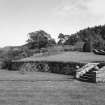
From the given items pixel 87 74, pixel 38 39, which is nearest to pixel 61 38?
pixel 38 39

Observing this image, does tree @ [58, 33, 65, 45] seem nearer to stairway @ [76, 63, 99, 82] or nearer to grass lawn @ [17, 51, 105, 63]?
grass lawn @ [17, 51, 105, 63]

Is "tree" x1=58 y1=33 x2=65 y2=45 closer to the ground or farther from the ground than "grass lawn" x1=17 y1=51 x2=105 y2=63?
farther from the ground

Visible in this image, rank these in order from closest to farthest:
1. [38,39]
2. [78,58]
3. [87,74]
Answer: [87,74] < [78,58] < [38,39]

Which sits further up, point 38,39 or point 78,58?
point 38,39

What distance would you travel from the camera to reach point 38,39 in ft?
182

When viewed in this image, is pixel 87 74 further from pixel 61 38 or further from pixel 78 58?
pixel 61 38

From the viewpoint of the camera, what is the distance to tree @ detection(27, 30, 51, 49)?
55.1 metres

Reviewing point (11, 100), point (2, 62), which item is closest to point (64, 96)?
point (11, 100)

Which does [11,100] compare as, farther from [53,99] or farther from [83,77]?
[83,77]

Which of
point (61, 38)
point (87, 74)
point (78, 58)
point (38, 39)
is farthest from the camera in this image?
point (61, 38)

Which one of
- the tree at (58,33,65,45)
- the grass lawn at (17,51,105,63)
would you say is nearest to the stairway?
the grass lawn at (17,51,105,63)

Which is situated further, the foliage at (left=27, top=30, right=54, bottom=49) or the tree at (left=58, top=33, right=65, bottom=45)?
the tree at (left=58, top=33, right=65, bottom=45)

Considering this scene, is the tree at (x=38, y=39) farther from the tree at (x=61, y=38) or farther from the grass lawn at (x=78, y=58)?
the grass lawn at (x=78, y=58)

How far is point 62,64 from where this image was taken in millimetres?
20188
